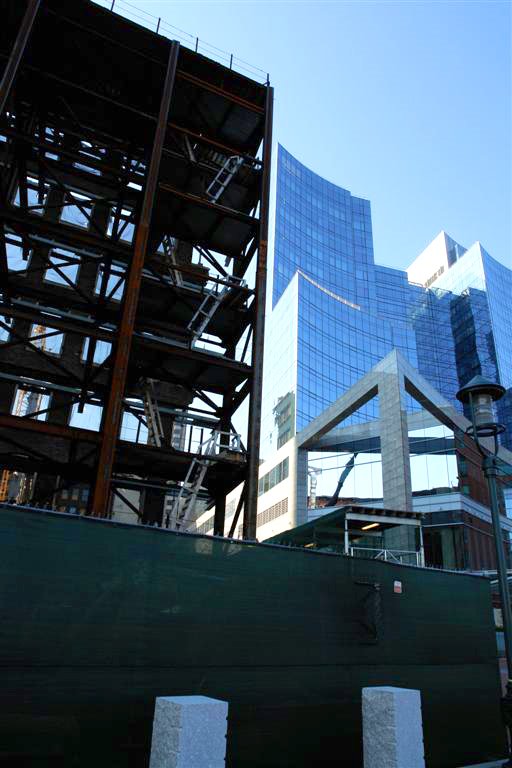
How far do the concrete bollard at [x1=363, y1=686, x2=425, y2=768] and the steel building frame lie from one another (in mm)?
9017

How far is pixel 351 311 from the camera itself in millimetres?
119000

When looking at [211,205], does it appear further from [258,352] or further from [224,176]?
[258,352]

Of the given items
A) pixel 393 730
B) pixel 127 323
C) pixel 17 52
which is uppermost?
pixel 17 52

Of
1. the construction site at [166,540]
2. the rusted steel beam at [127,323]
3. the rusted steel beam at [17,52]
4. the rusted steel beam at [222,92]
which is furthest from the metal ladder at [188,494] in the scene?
the rusted steel beam at [222,92]

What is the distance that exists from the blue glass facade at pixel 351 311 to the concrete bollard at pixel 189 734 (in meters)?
80.5

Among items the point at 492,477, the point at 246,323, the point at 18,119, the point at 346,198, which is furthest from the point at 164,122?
the point at 346,198

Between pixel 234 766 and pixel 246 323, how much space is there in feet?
52.7

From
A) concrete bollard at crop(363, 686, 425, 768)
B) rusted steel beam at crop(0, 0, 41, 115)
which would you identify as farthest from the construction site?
concrete bollard at crop(363, 686, 425, 768)

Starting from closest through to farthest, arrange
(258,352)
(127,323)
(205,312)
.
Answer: (127,323) < (258,352) < (205,312)

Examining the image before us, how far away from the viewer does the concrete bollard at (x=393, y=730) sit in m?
7.05

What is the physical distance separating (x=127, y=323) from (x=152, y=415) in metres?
4.37

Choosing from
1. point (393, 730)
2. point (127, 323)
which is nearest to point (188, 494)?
point (127, 323)

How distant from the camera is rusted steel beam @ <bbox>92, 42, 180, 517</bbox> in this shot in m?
14.8

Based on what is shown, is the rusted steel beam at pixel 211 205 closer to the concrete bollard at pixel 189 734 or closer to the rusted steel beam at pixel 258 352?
the rusted steel beam at pixel 258 352
